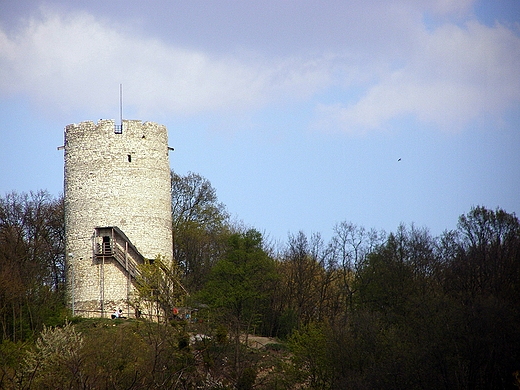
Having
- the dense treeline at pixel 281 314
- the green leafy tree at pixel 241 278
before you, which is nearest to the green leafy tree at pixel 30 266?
the dense treeline at pixel 281 314

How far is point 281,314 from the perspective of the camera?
45.4m

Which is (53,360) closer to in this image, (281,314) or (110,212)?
(110,212)

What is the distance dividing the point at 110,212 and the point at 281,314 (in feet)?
34.2

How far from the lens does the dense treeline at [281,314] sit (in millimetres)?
28344

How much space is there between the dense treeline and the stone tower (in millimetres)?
1496

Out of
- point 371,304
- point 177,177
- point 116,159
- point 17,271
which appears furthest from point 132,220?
point 177,177

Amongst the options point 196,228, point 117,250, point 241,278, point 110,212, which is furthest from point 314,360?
point 196,228

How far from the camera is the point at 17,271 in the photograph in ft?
122

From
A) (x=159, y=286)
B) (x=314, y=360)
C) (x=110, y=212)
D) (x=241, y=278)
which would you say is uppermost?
(x=110, y=212)

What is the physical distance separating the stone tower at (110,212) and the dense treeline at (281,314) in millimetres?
1496

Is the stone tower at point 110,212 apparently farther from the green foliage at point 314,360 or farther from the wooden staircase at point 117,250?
the green foliage at point 314,360

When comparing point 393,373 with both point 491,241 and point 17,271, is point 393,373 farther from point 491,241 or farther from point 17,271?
point 17,271

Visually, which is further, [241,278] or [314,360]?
[241,278]

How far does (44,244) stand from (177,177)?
11.4 metres
